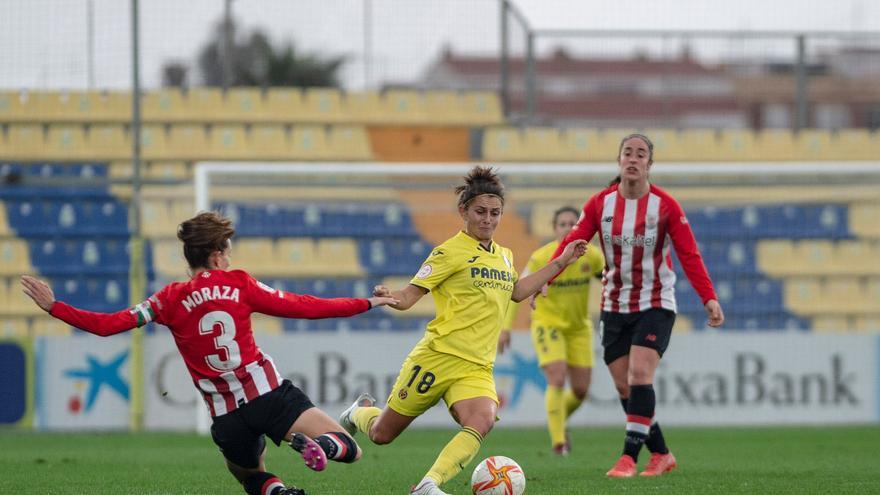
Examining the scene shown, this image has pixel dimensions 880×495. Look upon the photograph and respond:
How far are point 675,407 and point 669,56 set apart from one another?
18.9ft

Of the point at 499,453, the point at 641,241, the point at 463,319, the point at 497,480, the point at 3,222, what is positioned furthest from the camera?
the point at 3,222

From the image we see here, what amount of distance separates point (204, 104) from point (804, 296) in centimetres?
816

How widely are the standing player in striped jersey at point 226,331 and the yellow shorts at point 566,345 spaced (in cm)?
453

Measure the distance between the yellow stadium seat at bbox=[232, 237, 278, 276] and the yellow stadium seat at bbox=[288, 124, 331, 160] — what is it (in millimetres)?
2416

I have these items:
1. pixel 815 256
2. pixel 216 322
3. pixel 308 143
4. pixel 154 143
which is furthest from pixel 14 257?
pixel 216 322

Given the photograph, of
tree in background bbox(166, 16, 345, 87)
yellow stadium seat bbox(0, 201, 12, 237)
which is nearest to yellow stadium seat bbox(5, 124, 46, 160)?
yellow stadium seat bbox(0, 201, 12, 237)

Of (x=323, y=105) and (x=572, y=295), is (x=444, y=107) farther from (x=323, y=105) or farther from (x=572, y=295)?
(x=572, y=295)

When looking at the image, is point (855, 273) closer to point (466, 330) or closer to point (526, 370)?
point (526, 370)

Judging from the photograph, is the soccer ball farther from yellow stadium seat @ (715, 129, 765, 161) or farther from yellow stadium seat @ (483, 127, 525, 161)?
yellow stadium seat @ (715, 129, 765, 161)

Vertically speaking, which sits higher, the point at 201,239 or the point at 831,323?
the point at 201,239

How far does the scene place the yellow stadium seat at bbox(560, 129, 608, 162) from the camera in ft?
54.6

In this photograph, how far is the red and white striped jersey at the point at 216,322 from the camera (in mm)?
5641

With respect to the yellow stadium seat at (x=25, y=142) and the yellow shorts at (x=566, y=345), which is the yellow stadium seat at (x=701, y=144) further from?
the yellow stadium seat at (x=25, y=142)

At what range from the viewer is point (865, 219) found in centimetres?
1451
